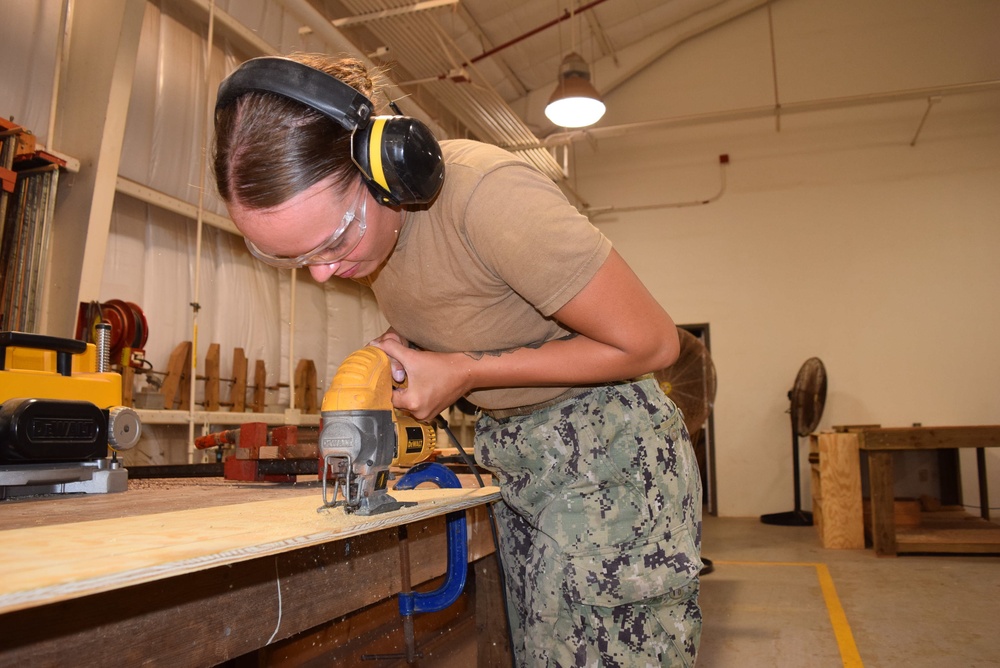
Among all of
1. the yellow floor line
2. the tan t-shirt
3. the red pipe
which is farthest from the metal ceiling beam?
the yellow floor line

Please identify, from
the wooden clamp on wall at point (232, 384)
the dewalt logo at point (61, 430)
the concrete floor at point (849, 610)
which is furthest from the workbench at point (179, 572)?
the wooden clamp on wall at point (232, 384)

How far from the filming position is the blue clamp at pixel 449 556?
4.90 ft

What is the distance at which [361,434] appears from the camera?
1047 millimetres

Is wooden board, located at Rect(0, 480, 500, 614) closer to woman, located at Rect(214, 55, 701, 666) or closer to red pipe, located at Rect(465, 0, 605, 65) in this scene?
woman, located at Rect(214, 55, 701, 666)

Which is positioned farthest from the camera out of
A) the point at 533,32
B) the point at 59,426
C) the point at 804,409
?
the point at 533,32

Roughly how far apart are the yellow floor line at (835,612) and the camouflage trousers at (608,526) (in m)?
2.04

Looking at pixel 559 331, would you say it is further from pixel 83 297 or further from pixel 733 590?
pixel 733 590

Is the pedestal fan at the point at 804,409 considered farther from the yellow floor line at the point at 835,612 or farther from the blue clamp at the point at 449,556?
the blue clamp at the point at 449,556

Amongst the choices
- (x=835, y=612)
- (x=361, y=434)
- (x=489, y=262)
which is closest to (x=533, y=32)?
(x=835, y=612)

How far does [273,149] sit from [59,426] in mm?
863

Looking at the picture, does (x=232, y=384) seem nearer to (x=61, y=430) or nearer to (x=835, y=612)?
(x=61, y=430)

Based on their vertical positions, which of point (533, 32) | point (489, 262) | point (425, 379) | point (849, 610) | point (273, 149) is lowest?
point (849, 610)

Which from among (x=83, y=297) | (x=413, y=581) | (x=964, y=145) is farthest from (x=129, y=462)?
(x=964, y=145)

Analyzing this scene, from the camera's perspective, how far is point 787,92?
7676 millimetres
